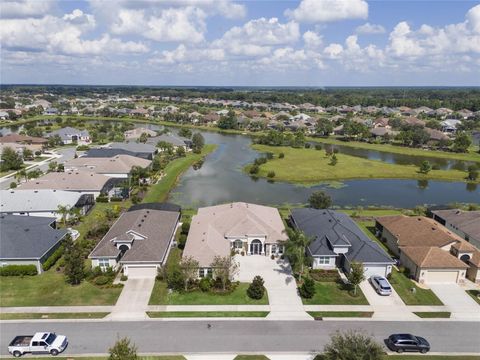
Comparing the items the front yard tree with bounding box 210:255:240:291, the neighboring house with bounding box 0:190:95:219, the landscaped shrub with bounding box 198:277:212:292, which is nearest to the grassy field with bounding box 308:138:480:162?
the front yard tree with bounding box 210:255:240:291

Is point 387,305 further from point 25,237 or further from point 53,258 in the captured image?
point 25,237

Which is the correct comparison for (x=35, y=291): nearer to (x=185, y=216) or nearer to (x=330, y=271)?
(x=185, y=216)

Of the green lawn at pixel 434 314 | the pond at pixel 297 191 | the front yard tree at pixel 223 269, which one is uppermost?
the front yard tree at pixel 223 269

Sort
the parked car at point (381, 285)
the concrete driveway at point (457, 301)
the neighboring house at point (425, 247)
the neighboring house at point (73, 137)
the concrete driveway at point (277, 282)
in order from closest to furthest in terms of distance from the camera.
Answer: the concrete driveway at point (277, 282), the concrete driveway at point (457, 301), the parked car at point (381, 285), the neighboring house at point (425, 247), the neighboring house at point (73, 137)

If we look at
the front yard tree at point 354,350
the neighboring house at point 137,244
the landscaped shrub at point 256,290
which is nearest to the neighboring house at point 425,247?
the landscaped shrub at point 256,290

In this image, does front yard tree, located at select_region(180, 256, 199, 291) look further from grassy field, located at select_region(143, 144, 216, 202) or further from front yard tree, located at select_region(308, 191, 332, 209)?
grassy field, located at select_region(143, 144, 216, 202)

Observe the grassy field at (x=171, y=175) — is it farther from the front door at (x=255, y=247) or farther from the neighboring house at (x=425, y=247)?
the neighboring house at (x=425, y=247)

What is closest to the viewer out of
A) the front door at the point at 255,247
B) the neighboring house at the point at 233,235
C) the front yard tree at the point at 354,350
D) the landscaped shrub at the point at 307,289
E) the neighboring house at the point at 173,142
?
the front yard tree at the point at 354,350
